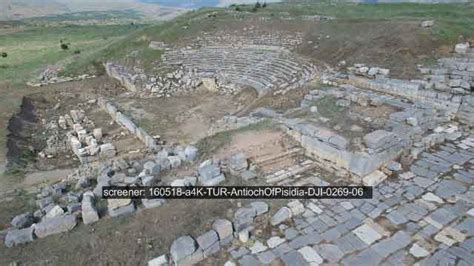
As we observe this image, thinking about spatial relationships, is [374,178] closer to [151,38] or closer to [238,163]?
[238,163]

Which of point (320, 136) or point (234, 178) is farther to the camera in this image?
point (320, 136)

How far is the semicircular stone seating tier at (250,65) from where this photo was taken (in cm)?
1706

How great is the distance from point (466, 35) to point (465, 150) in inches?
367

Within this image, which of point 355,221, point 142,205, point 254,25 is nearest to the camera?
point 355,221

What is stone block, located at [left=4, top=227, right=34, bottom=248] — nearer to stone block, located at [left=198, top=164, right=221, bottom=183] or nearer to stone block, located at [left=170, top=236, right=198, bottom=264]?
stone block, located at [left=170, top=236, right=198, bottom=264]

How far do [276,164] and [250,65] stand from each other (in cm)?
1259

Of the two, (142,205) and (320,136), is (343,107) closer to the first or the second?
(320,136)

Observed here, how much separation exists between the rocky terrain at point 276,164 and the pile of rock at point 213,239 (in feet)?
0.08

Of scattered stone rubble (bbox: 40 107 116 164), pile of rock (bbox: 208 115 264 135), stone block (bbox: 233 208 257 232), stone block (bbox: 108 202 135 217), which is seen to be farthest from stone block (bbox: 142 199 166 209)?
scattered stone rubble (bbox: 40 107 116 164)

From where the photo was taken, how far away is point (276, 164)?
8547 millimetres

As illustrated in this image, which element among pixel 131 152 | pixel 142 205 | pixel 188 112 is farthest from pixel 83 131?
pixel 142 205

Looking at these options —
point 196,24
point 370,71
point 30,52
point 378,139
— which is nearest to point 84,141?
point 378,139

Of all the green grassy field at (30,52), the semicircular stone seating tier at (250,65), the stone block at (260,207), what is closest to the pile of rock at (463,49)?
the semicircular stone seating tier at (250,65)

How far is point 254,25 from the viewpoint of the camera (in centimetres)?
2519
